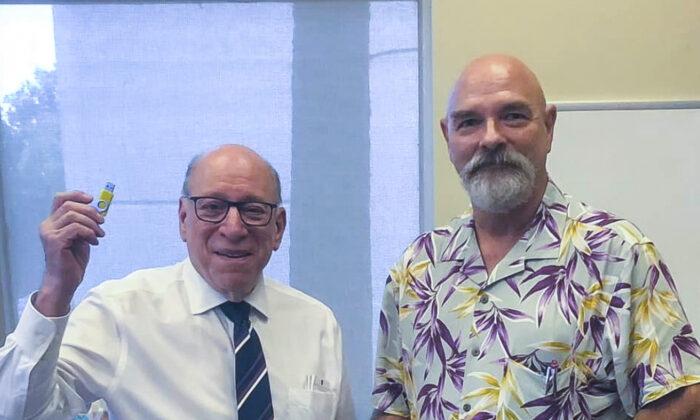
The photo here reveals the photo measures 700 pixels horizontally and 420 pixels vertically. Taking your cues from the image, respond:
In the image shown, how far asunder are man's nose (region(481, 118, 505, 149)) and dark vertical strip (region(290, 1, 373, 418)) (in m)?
0.92

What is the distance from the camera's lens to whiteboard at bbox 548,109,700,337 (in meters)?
1.94

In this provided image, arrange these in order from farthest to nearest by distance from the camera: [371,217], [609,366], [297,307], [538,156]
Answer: [371,217], [297,307], [538,156], [609,366]

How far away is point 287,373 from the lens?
152cm

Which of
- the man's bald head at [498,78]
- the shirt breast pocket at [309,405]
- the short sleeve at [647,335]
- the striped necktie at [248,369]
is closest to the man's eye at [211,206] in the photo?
the striped necktie at [248,369]

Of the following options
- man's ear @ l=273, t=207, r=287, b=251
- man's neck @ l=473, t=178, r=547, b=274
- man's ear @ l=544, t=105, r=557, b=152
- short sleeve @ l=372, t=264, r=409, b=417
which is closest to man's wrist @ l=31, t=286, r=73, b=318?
man's ear @ l=273, t=207, r=287, b=251

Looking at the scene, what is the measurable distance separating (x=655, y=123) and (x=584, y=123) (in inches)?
8.6

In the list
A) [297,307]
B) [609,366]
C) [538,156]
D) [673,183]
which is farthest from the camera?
[673,183]

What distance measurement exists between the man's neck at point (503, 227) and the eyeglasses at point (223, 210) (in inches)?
19.4

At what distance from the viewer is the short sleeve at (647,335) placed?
1180 mm

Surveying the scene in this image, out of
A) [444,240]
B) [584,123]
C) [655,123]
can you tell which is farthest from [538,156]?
[655,123]

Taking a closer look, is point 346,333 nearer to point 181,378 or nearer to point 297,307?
point 297,307

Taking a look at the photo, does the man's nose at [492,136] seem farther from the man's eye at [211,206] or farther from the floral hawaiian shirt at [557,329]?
the man's eye at [211,206]

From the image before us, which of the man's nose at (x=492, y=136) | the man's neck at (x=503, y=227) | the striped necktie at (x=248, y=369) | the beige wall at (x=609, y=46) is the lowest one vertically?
the striped necktie at (x=248, y=369)

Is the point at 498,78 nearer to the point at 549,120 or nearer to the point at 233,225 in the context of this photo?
the point at 549,120
